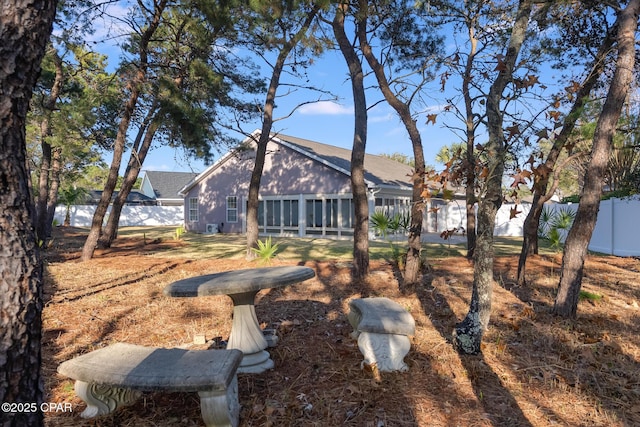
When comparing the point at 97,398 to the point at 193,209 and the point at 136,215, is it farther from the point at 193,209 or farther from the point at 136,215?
the point at 136,215

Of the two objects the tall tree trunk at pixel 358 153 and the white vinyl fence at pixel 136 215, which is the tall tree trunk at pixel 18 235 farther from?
the white vinyl fence at pixel 136 215

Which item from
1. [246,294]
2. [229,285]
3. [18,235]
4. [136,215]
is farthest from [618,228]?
[136,215]

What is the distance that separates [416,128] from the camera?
7336mm

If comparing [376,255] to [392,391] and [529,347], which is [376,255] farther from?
[392,391]

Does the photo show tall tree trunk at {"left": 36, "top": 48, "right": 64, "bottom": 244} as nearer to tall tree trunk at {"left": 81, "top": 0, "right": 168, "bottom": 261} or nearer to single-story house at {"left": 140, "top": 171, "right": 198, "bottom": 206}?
tall tree trunk at {"left": 81, "top": 0, "right": 168, "bottom": 261}

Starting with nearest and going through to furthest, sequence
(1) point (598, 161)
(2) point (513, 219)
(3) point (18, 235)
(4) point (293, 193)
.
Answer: (3) point (18, 235) < (1) point (598, 161) < (4) point (293, 193) < (2) point (513, 219)

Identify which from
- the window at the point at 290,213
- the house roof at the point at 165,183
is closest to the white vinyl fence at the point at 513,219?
the house roof at the point at 165,183

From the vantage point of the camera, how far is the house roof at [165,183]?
148 ft

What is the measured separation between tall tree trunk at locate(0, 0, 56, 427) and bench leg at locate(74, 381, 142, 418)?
109 cm

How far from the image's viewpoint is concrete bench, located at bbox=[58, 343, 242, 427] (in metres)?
2.44

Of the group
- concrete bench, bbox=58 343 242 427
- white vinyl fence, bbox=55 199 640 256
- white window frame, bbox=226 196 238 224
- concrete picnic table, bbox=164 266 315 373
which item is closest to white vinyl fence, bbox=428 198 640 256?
white vinyl fence, bbox=55 199 640 256

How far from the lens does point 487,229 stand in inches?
159

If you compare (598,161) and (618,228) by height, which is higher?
(598,161)

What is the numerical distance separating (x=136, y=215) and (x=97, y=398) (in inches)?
1476
